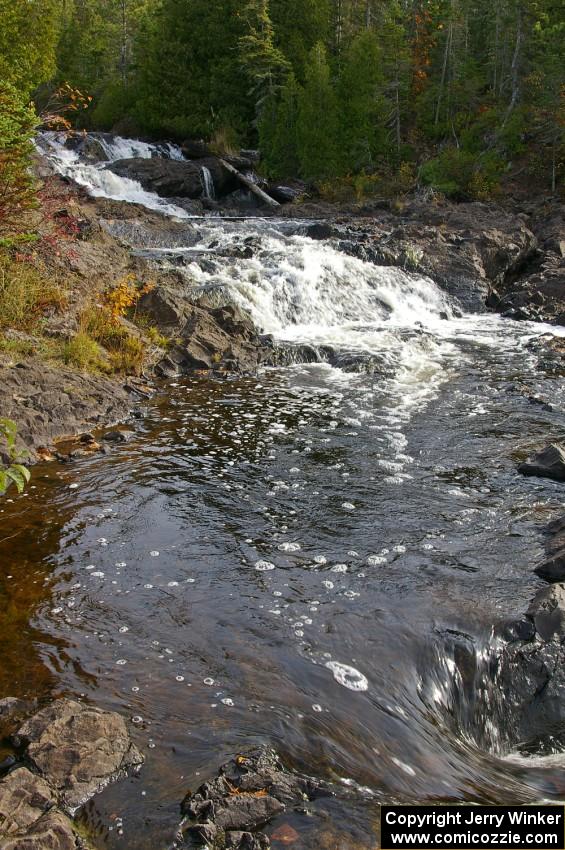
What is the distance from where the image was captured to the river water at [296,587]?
420cm

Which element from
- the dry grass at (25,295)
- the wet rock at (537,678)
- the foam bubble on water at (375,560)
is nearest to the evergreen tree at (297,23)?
the dry grass at (25,295)

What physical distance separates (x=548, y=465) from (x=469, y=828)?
558 cm

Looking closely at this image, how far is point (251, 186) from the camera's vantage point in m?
32.5

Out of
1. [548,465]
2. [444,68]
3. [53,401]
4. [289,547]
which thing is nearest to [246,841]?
[289,547]

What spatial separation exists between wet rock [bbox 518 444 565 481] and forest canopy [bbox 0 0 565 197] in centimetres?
2363

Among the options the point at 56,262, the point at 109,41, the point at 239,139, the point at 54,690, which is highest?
the point at 109,41

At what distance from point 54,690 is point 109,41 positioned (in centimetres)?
6174

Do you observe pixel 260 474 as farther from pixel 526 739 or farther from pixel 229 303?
pixel 229 303

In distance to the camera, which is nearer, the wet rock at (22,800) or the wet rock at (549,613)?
the wet rock at (22,800)

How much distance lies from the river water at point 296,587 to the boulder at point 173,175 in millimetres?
22154

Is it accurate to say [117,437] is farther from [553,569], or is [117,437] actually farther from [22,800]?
[22,800]

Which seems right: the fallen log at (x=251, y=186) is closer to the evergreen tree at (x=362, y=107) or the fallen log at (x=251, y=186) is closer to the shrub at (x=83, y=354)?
the evergreen tree at (x=362, y=107)

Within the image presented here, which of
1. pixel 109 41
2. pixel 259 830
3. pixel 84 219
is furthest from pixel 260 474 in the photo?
pixel 109 41

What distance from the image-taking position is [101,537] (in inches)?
265
